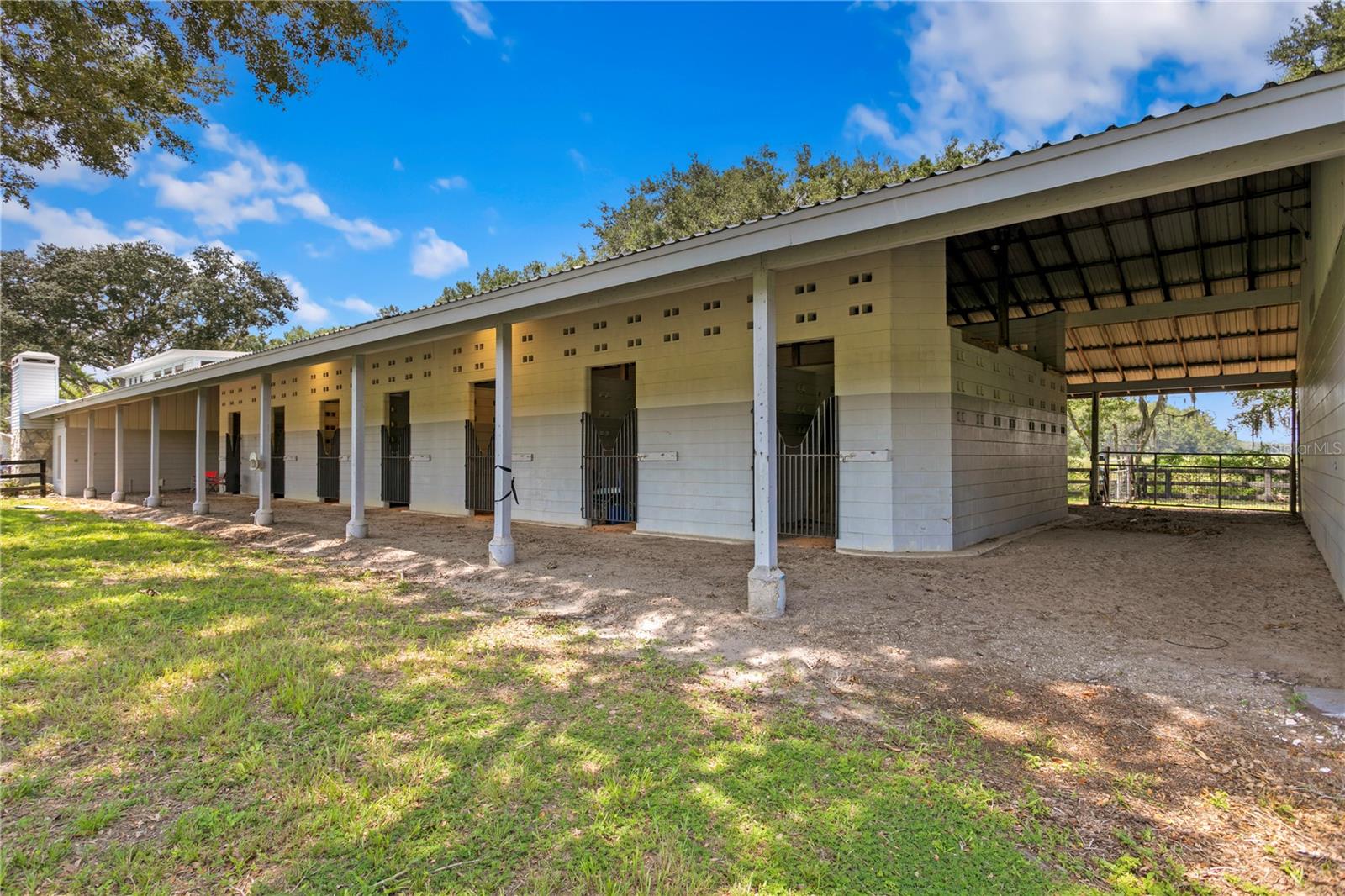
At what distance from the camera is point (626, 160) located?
72.8 ft

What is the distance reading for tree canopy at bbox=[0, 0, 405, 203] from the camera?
708cm

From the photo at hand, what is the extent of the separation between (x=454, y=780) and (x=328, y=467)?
15.1 meters

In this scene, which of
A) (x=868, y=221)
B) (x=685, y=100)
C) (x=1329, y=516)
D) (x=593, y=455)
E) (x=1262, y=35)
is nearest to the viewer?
(x=868, y=221)

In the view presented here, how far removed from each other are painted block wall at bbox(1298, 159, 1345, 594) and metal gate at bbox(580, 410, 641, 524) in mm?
7852

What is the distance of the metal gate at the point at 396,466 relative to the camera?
1352 centimetres

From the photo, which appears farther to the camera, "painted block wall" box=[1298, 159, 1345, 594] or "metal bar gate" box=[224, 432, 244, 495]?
"metal bar gate" box=[224, 432, 244, 495]

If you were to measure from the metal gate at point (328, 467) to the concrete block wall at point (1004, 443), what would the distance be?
552 inches

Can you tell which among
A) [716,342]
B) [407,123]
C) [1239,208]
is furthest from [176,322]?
[1239,208]

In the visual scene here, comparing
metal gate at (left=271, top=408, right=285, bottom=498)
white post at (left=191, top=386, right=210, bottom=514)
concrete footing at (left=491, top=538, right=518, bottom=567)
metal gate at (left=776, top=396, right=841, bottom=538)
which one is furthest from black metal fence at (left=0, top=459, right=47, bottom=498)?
metal gate at (left=776, top=396, right=841, bottom=538)

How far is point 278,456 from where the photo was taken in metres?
17.4

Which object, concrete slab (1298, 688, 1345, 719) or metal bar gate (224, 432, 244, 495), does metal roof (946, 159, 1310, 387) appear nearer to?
concrete slab (1298, 688, 1345, 719)

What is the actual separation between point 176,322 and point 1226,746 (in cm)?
3889

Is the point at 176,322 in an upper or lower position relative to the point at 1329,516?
upper

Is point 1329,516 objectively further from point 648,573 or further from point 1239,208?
point 648,573
